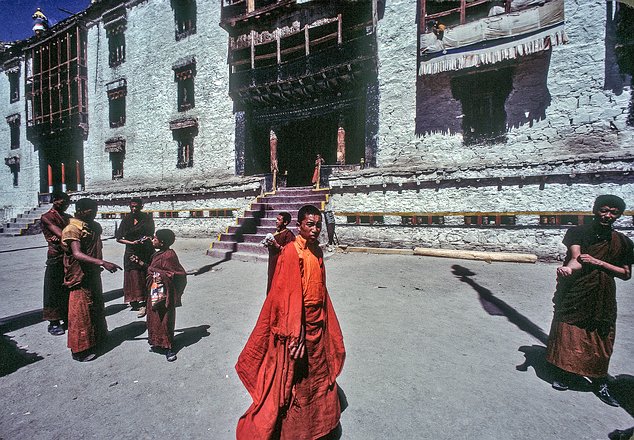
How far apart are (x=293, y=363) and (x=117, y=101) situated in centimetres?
2146

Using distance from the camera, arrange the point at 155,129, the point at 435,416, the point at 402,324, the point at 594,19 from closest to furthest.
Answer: the point at 435,416, the point at 402,324, the point at 594,19, the point at 155,129

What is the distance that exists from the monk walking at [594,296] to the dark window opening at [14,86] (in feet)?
109

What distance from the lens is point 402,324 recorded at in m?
4.42

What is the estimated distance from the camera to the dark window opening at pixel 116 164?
17.9 m

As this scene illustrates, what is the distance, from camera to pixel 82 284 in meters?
3.55

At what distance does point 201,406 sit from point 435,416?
6.67 feet

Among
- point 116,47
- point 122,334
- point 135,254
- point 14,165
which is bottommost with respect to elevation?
point 122,334

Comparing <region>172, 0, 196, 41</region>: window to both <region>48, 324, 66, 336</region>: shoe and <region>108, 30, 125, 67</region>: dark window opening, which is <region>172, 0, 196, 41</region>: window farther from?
<region>48, 324, 66, 336</region>: shoe

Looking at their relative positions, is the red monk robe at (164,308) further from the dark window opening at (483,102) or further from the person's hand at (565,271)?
the dark window opening at (483,102)

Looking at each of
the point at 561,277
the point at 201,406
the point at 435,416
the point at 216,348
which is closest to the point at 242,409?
the point at 201,406

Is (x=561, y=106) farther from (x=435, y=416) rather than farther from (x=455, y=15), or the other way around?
(x=435, y=416)

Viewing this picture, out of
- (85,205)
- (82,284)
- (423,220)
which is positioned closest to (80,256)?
(82,284)

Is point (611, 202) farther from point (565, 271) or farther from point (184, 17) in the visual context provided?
point (184, 17)

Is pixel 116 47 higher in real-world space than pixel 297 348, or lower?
higher
